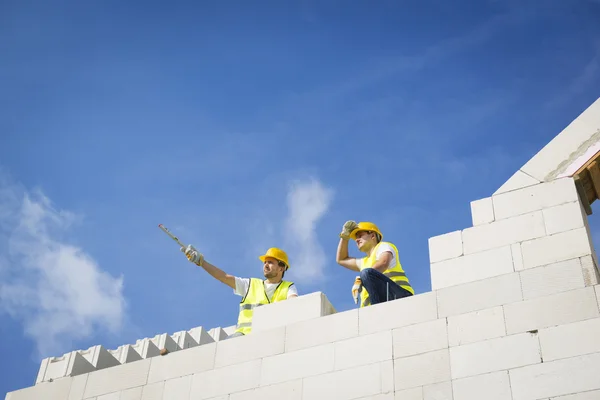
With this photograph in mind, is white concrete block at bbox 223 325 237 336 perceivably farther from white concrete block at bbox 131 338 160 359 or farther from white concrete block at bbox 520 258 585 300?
white concrete block at bbox 520 258 585 300

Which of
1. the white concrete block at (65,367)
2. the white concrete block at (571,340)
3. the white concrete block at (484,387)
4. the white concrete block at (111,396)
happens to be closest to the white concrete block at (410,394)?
the white concrete block at (484,387)

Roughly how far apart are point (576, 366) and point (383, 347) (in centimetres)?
225

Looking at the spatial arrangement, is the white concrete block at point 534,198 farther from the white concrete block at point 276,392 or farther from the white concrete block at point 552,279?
the white concrete block at point 276,392

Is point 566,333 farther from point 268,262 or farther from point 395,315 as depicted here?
point 268,262

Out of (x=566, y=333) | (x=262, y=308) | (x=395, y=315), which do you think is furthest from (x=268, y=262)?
(x=566, y=333)

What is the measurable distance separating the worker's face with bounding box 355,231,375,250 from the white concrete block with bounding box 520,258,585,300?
9.42 ft

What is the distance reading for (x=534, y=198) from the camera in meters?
10.8

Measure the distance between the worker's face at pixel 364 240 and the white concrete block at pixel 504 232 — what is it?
5.85ft

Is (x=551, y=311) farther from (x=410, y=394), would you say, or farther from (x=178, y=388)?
(x=178, y=388)

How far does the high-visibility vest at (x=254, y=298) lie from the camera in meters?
12.4

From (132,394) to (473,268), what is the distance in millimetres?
4770

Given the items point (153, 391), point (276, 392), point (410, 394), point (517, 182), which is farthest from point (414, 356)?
point (153, 391)

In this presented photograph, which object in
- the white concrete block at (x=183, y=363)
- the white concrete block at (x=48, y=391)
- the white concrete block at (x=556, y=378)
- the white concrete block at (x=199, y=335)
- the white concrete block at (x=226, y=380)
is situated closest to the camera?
the white concrete block at (x=556, y=378)

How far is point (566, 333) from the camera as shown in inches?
359
